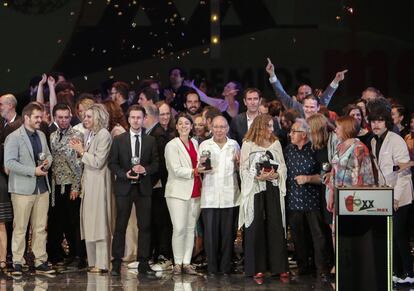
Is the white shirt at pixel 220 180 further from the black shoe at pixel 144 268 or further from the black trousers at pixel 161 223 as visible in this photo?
the black shoe at pixel 144 268

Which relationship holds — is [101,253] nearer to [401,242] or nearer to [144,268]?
[144,268]

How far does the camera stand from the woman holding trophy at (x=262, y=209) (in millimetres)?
9336

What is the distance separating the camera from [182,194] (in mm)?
9633

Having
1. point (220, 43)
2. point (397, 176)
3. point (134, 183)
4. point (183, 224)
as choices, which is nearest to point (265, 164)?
point (183, 224)

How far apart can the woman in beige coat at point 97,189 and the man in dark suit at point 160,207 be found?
534 millimetres

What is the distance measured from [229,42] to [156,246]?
397 cm

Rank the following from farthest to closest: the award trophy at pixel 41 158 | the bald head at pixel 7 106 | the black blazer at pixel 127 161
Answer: the bald head at pixel 7 106, the black blazer at pixel 127 161, the award trophy at pixel 41 158

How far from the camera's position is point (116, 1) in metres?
13.3

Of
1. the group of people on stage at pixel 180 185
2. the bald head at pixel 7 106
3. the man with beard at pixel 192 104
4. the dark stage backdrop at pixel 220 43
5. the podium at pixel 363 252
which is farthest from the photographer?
the dark stage backdrop at pixel 220 43

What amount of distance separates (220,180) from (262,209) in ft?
1.73

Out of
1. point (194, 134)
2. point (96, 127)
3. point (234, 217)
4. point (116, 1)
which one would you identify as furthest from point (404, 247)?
point (116, 1)

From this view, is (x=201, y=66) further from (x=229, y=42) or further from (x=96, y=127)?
(x=96, y=127)

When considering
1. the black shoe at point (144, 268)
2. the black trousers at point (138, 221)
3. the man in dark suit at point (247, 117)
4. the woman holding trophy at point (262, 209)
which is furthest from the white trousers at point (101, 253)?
the man in dark suit at point (247, 117)

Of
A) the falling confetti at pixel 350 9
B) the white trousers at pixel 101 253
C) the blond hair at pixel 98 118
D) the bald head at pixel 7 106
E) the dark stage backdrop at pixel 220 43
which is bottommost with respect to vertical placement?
the white trousers at pixel 101 253
